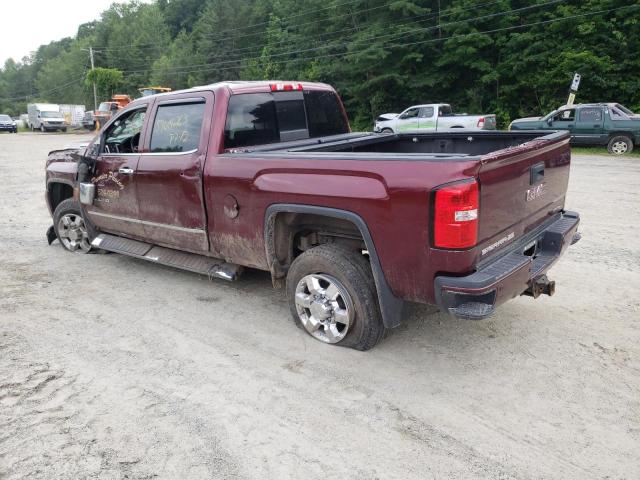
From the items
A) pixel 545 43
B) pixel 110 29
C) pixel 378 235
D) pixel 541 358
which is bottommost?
pixel 541 358

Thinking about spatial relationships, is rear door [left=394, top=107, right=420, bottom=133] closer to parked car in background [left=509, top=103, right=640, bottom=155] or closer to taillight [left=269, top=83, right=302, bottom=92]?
parked car in background [left=509, top=103, right=640, bottom=155]

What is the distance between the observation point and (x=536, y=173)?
12.4 ft

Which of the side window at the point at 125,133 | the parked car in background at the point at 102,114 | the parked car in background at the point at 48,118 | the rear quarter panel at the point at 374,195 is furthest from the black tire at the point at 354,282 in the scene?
the parked car in background at the point at 48,118

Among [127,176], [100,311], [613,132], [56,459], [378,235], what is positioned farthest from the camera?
[613,132]

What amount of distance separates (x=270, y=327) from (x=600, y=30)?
1037 inches

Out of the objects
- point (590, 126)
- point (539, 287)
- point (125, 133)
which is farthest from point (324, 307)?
point (590, 126)

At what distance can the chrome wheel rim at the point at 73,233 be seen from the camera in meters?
6.70

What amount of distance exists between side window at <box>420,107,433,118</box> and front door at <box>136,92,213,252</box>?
19.4 m

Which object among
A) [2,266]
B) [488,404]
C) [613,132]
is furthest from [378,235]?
[613,132]

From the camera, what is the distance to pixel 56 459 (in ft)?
9.18

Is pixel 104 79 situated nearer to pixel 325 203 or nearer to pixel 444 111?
pixel 444 111

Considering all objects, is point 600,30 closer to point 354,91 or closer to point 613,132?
point 613,132

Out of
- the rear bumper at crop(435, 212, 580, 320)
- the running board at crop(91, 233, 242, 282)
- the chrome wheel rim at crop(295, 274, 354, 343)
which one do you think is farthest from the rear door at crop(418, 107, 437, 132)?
the chrome wheel rim at crop(295, 274, 354, 343)

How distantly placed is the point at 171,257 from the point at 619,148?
1706 centimetres
